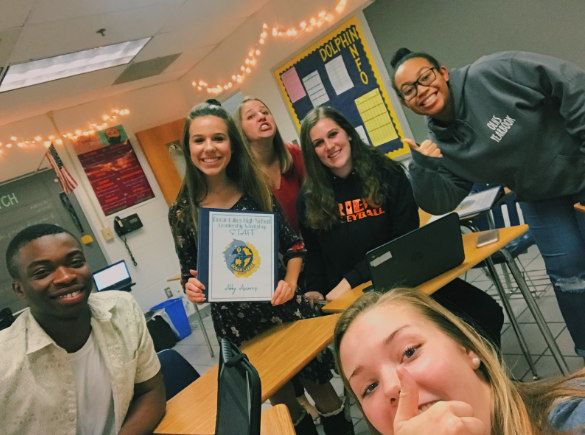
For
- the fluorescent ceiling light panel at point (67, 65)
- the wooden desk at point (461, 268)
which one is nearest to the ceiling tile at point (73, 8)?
the fluorescent ceiling light panel at point (67, 65)

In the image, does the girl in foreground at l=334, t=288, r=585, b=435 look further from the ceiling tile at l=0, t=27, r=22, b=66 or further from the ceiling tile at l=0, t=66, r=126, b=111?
the ceiling tile at l=0, t=66, r=126, b=111

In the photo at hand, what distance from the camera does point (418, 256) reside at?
165 cm

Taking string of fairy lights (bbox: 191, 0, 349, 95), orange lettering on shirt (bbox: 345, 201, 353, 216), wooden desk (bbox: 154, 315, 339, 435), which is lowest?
wooden desk (bbox: 154, 315, 339, 435)

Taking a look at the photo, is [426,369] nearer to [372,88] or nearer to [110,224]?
[372,88]

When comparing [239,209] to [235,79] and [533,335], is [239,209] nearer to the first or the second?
[533,335]

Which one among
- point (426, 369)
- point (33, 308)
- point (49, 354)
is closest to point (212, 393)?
point (49, 354)

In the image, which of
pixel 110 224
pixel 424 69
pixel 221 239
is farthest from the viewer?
pixel 110 224

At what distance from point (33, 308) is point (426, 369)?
128cm

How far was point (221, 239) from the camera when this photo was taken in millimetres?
1712

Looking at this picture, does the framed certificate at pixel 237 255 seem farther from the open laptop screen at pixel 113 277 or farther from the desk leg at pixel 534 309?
the open laptop screen at pixel 113 277

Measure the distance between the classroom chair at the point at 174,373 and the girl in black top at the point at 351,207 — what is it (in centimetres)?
68

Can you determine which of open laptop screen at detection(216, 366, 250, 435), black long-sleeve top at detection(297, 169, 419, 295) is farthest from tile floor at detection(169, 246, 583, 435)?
open laptop screen at detection(216, 366, 250, 435)

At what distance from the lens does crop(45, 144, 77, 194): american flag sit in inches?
199

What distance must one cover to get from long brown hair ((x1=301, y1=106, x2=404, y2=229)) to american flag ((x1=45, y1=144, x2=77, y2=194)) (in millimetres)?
3892
